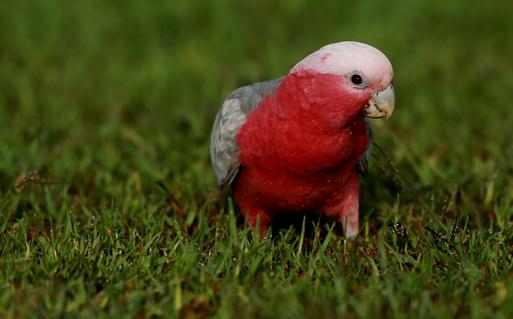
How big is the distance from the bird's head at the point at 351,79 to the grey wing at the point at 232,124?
311mm

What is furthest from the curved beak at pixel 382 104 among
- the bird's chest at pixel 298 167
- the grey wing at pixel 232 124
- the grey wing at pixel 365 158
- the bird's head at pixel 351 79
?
the grey wing at pixel 232 124

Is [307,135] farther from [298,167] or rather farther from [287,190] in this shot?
[287,190]

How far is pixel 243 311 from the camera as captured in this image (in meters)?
2.72

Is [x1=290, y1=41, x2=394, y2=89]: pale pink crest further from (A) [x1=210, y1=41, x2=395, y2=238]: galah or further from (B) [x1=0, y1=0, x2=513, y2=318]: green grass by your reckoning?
(B) [x1=0, y1=0, x2=513, y2=318]: green grass

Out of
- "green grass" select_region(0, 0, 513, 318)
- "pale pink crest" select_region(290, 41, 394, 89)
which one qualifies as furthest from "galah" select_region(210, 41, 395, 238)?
"green grass" select_region(0, 0, 513, 318)

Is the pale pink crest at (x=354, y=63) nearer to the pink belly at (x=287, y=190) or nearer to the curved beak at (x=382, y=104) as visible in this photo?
the curved beak at (x=382, y=104)

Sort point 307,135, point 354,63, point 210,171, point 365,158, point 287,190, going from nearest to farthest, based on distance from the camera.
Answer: point 354,63, point 307,135, point 287,190, point 365,158, point 210,171

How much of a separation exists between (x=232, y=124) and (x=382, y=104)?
0.72 meters

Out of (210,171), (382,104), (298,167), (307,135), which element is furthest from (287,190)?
(210,171)

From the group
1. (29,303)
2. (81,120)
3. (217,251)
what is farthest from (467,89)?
(29,303)

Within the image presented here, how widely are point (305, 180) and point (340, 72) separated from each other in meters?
0.52

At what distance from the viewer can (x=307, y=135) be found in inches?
127

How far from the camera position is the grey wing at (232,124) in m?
3.49

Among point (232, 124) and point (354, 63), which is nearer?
point (354, 63)
